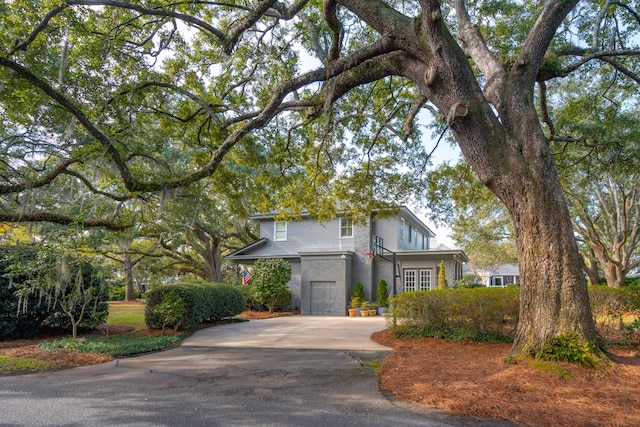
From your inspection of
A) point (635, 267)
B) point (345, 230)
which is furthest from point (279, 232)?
point (635, 267)

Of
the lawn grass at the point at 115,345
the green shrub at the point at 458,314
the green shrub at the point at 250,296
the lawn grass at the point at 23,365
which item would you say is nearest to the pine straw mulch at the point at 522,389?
the green shrub at the point at 458,314

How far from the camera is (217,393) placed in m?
5.42

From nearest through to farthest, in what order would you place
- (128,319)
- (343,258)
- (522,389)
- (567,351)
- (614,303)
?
(522,389)
(567,351)
(614,303)
(128,319)
(343,258)

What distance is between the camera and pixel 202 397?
5227 mm

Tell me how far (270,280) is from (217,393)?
14.4 metres

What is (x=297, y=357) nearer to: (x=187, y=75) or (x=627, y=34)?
(x=187, y=75)

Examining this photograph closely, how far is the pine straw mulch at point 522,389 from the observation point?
4297 mm

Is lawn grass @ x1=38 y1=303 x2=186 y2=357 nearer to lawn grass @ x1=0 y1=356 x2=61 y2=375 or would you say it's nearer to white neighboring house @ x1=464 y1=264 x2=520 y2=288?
lawn grass @ x1=0 y1=356 x2=61 y2=375

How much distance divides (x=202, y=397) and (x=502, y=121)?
20.3 feet

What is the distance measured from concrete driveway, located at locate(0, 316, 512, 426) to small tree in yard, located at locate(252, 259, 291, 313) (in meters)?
10.7

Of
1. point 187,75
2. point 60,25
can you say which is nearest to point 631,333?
point 187,75

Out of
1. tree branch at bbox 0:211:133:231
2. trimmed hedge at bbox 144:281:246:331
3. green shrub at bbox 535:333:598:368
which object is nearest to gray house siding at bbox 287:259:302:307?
trimmed hedge at bbox 144:281:246:331

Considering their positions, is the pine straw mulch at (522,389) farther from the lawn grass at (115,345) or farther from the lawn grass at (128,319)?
the lawn grass at (128,319)

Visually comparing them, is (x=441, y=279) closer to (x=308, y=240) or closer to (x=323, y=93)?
(x=308, y=240)
